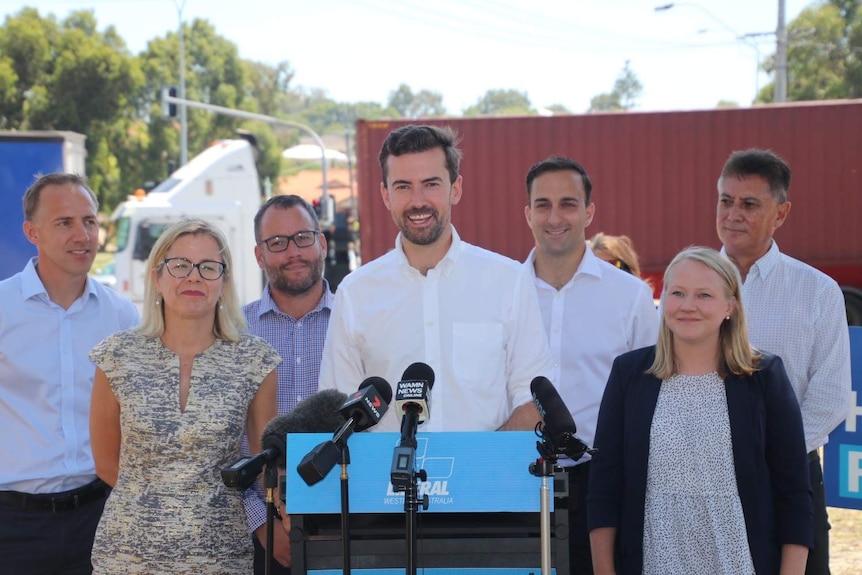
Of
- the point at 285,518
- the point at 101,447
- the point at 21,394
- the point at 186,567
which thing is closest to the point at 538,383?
the point at 285,518

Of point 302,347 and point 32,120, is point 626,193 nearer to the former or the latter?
point 302,347

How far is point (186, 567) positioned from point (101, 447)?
1.80 ft

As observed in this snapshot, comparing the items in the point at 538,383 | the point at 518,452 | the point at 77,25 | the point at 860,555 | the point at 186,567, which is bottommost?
the point at 860,555

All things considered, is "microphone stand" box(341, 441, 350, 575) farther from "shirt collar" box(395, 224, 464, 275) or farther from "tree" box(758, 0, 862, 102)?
"tree" box(758, 0, 862, 102)

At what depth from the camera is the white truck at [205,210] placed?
15289 mm

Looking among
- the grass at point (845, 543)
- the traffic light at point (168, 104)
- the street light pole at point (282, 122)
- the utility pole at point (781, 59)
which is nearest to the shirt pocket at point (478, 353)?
the grass at point (845, 543)

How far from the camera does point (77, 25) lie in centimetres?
4697

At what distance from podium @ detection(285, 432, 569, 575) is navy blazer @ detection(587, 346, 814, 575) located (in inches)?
23.1

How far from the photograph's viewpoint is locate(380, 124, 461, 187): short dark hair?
3320 mm

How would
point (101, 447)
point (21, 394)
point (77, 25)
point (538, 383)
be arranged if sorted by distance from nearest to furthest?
point (538, 383) < point (101, 447) < point (21, 394) < point (77, 25)

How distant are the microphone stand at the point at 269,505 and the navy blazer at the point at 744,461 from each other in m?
1.14

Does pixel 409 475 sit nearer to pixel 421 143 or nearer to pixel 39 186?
pixel 421 143

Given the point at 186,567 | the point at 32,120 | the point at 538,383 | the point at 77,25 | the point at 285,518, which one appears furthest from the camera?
the point at 77,25

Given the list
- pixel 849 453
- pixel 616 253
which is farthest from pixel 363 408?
pixel 616 253
